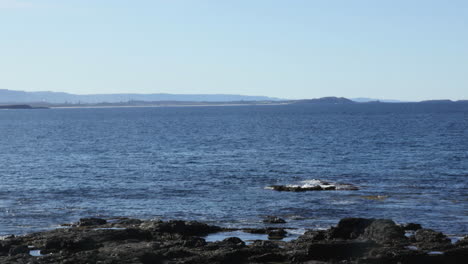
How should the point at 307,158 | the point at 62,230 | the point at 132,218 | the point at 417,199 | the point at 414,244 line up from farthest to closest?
the point at 307,158
the point at 417,199
the point at 132,218
the point at 62,230
the point at 414,244

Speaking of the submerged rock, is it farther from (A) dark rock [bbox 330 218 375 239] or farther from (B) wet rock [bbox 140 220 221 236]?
(A) dark rock [bbox 330 218 375 239]

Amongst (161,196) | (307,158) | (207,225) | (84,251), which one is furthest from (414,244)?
(307,158)

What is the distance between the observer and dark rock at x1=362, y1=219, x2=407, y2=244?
125 feet

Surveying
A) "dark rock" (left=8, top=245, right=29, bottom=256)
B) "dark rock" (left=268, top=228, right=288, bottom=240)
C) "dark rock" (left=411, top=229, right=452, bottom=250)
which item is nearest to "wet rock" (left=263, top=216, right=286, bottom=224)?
"dark rock" (left=268, top=228, right=288, bottom=240)

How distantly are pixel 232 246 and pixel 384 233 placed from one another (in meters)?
8.67

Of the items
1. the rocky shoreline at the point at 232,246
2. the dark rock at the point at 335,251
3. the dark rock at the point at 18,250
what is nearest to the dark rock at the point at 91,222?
the rocky shoreline at the point at 232,246

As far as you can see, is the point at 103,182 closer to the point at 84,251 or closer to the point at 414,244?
the point at 84,251

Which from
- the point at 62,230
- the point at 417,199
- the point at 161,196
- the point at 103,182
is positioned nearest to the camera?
the point at 62,230

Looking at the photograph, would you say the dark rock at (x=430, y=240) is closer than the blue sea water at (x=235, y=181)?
Yes

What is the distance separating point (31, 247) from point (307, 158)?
5791 cm

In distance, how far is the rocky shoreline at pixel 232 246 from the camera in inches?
1347

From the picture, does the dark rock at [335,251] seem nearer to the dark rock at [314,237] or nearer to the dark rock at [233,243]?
the dark rock at [314,237]

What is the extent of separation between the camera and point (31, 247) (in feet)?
127

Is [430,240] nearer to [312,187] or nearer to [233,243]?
[233,243]
